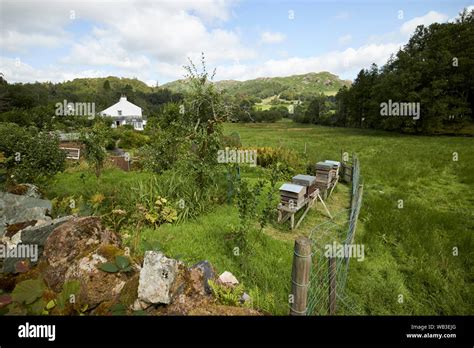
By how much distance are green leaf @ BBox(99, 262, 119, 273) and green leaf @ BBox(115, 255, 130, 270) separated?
5cm

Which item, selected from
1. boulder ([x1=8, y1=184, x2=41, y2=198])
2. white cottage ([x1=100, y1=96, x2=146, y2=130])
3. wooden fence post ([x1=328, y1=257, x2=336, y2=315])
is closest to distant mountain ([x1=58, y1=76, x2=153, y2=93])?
white cottage ([x1=100, y1=96, x2=146, y2=130])

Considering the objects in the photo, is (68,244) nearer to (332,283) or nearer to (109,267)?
(109,267)

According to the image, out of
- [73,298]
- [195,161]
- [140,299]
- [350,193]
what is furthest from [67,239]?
[350,193]

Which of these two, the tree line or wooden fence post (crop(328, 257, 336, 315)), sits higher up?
→ the tree line

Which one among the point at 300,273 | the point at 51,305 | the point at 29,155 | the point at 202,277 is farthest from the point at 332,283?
the point at 29,155

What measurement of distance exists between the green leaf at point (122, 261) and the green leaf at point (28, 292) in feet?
2.66

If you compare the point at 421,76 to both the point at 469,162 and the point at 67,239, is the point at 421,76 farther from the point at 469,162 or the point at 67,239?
the point at 67,239

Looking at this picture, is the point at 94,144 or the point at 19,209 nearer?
the point at 19,209

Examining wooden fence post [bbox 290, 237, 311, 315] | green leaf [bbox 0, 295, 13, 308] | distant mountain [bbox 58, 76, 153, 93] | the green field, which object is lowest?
the green field

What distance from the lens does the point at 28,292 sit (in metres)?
2.81

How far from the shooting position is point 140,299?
116 inches

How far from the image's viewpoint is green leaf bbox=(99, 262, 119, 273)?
10.5 ft

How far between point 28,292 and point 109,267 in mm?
820

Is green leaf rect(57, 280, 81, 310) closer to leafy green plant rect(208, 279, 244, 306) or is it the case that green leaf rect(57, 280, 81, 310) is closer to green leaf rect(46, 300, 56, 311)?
green leaf rect(46, 300, 56, 311)
